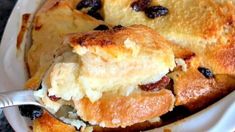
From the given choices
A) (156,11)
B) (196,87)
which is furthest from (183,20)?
(196,87)

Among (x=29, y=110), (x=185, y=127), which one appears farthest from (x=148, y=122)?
(x=29, y=110)

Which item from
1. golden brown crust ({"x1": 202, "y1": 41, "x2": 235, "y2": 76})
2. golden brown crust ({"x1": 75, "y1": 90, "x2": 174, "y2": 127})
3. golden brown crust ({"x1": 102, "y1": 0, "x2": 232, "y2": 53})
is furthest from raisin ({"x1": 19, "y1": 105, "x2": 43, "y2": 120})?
golden brown crust ({"x1": 202, "y1": 41, "x2": 235, "y2": 76})

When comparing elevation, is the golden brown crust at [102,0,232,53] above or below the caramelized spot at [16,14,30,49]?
above

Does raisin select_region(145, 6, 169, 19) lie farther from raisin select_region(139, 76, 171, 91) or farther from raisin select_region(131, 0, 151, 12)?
raisin select_region(139, 76, 171, 91)

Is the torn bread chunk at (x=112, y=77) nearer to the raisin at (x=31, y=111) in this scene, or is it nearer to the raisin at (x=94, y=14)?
the raisin at (x=31, y=111)

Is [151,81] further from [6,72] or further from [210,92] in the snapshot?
[6,72]

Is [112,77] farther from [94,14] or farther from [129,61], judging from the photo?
[94,14]
